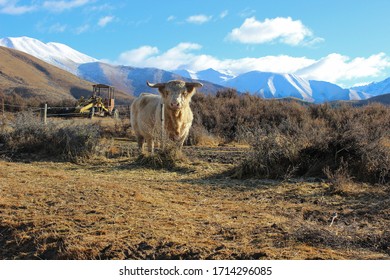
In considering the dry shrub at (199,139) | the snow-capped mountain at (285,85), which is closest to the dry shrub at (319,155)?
the dry shrub at (199,139)

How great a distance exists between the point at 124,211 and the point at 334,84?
171305 mm

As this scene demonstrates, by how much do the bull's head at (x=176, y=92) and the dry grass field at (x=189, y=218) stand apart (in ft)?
7.71

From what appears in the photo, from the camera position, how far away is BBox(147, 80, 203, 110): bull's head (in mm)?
10195

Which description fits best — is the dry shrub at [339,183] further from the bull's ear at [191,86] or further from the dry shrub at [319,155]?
the bull's ear at [191,86]

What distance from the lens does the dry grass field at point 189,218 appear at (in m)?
4.07

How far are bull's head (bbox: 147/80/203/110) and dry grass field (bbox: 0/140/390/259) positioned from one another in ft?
7.71

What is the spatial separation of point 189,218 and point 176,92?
5.65 metres

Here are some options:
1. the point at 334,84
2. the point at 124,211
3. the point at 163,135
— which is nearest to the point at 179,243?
the point at 124,211

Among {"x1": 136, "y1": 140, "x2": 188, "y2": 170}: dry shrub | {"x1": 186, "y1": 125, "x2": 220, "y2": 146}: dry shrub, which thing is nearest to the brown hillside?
{"x1": 186, "y1": 125, "x2": 220, "y2": 146}: dry shrub

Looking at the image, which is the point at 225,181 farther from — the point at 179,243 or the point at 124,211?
the point at 179,243

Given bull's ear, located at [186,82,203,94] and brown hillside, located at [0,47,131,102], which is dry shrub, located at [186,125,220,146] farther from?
brown hillside, located at [0,47,131,102]

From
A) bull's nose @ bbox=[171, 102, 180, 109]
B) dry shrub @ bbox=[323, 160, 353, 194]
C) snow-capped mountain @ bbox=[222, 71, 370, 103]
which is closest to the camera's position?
dry shrub @ bbox=[323, 160, 353, 194]

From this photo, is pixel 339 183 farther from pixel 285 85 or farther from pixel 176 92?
pixel 285 85

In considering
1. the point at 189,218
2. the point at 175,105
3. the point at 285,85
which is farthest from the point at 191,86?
the point at 285,85
